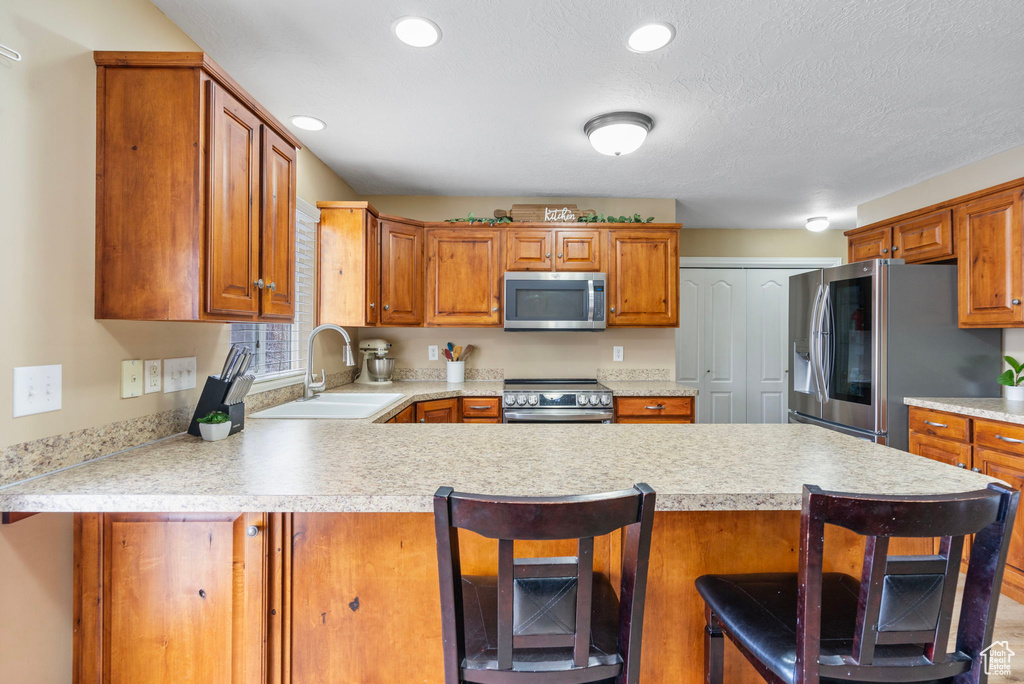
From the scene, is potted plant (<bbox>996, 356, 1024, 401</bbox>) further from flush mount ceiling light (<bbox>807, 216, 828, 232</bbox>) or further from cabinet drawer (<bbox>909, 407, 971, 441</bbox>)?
flush mount ceiling light (<bbox>807, 216, 828, 232</bbox>)

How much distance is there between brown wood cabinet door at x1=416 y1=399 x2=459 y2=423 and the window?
758 millimetres

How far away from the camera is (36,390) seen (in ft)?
3.70

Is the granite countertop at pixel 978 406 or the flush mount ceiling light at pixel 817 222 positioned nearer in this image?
the granite countertop at pixel 978 406

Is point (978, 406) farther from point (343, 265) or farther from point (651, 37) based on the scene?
point (343, 265)

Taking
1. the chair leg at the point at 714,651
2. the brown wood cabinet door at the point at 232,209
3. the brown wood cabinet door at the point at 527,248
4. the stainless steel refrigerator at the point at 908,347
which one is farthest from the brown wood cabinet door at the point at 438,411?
the stainless steel refrigerator at the point at 908,347

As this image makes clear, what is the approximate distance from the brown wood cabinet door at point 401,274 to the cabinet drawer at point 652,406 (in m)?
1.60

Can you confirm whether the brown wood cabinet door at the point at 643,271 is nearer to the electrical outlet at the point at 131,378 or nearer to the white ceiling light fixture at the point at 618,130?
the white ceiling light fixture at the point at 618,130

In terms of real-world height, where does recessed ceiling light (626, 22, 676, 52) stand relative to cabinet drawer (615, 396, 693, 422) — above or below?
above

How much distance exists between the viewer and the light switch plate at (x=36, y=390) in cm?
109

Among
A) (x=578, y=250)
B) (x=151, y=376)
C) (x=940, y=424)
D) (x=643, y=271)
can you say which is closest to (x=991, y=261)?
(x=940, y=424)

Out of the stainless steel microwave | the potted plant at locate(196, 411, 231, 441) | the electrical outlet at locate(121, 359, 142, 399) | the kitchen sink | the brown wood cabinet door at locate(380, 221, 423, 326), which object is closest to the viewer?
the electrical outlet at locate(121, 359, 142, 399)

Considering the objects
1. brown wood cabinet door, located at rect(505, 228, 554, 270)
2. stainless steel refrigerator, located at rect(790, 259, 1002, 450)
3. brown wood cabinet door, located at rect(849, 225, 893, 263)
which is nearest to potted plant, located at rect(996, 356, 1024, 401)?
stainless steel refrigerator, located at rect(790, 259, 1002, 450)

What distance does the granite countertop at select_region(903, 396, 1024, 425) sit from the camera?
2.21m

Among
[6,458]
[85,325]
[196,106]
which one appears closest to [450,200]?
[196,106]
